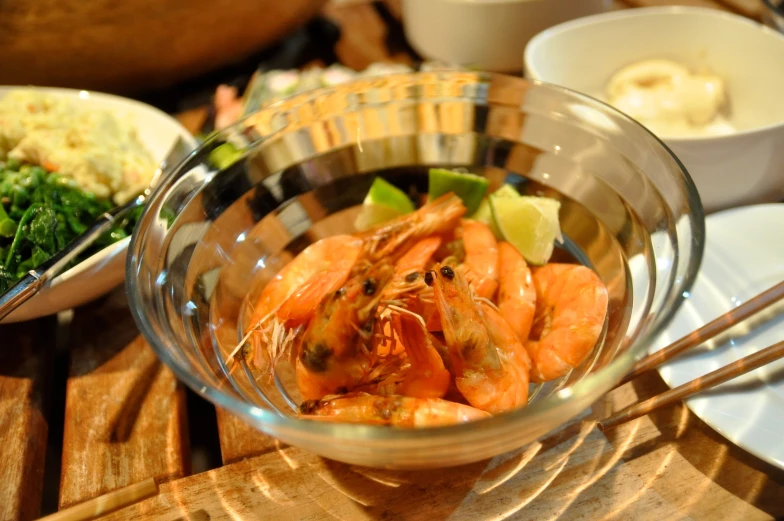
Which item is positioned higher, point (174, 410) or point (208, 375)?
point (208, 375)

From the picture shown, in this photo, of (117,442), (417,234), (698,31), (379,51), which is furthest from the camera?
(379,51)

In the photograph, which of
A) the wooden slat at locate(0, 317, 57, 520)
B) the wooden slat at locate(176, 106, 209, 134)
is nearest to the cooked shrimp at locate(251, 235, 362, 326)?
the wooden slat at locate(0, 317, 57, 520)

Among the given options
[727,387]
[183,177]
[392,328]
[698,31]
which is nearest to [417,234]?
[392,328]

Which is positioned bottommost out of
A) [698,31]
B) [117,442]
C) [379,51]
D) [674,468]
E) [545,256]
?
[117,442]

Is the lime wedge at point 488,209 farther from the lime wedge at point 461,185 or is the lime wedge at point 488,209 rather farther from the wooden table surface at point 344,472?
the wooden table surface at point 344,472

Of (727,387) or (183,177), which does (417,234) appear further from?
(727,387)

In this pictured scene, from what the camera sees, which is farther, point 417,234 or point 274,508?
point 417,234

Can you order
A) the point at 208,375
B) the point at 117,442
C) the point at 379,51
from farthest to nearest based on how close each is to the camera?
the point at 379,51 → the point at 117,442 → the point at 208,375

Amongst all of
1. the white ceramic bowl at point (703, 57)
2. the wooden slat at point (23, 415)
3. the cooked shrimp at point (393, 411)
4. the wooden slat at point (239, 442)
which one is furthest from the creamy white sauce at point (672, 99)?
the wooden slat at point (23, 415)
